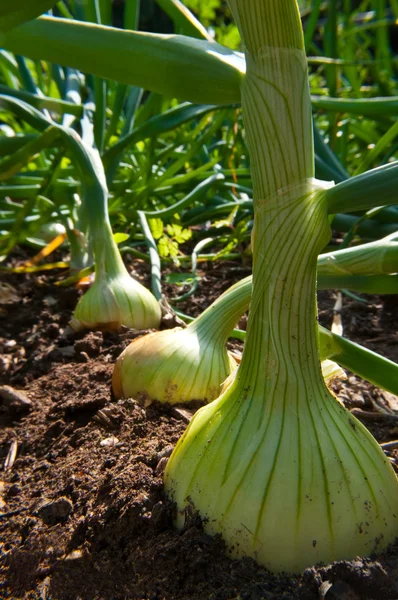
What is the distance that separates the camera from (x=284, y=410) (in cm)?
59

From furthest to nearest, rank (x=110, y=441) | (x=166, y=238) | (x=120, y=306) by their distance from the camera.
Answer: (x=166, y=238), (x=120, y=306), (x=110, y=441)

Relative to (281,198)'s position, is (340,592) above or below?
below

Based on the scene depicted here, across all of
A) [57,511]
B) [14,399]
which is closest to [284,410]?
[57,511]

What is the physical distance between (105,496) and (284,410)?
241mm

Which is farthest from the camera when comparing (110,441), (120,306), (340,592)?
(120,306)

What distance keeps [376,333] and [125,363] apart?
1.90 ft

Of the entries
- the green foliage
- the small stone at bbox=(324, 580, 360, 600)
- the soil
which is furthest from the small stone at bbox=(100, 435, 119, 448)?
the green foliage

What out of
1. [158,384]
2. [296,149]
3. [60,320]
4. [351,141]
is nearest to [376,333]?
[158,384]

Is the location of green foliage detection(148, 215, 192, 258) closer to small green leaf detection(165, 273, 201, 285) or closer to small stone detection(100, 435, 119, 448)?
small green leaf detection(165, 273, 201, 285)

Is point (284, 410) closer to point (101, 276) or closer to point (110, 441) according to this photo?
point (110, 441)

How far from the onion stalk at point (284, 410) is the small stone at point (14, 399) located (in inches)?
20.9

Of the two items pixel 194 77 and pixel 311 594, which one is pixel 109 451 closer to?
pixel 311 594

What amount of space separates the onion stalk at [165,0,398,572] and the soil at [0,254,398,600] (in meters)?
0.03

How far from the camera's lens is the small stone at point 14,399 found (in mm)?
1078
